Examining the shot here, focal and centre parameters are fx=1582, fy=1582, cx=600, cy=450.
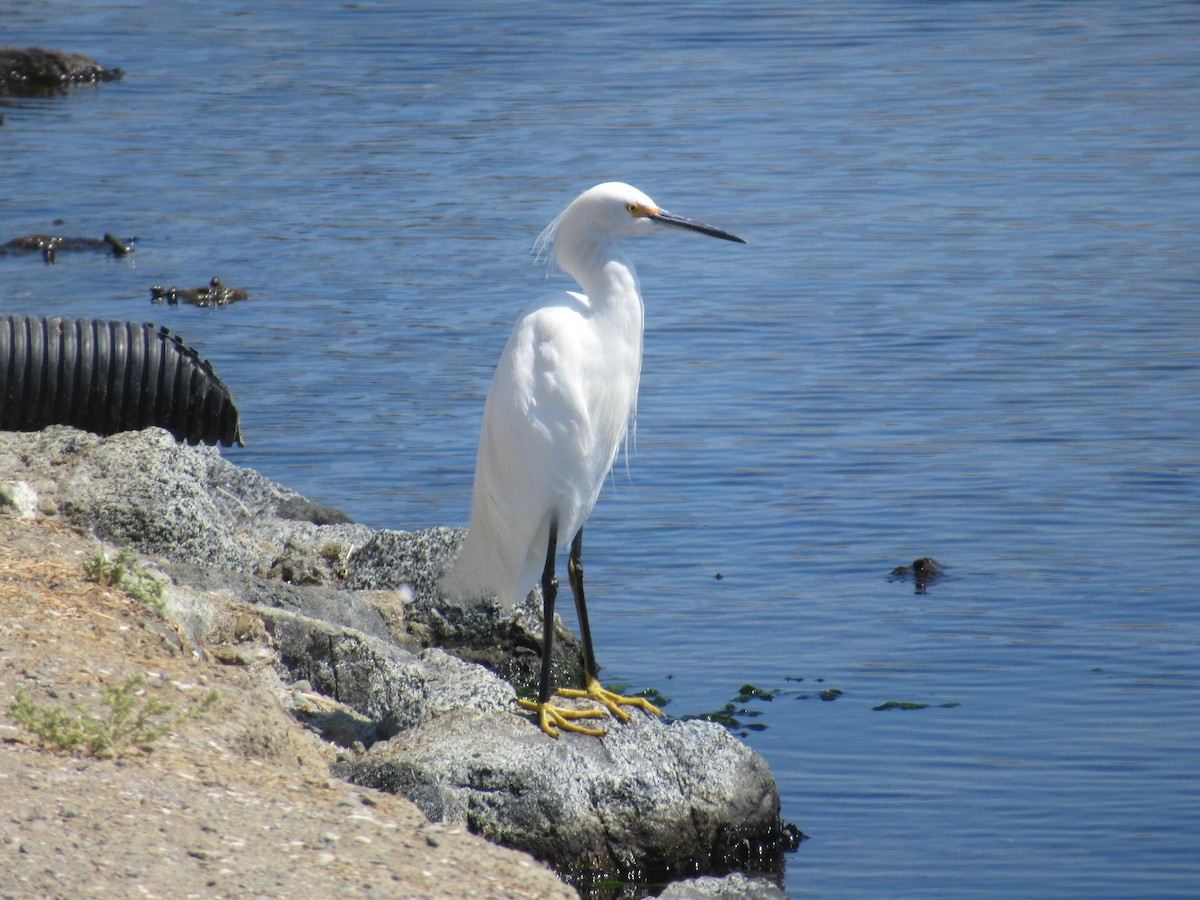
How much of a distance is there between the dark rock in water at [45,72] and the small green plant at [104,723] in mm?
23036

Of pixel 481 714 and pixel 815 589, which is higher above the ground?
pixel 481 714

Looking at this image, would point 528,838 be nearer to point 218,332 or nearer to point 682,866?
point 682,866

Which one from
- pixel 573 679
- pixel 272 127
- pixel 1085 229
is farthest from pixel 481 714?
pixel 272 127

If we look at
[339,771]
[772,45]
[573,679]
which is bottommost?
[573,679]

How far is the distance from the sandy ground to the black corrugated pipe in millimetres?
3501

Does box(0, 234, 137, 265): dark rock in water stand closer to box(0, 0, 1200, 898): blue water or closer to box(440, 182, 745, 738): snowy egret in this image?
box(0, 0, 1200, 898): blue water

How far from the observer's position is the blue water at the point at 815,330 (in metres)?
6.79

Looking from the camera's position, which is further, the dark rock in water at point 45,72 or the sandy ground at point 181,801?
the dark rock in water at point 45,72

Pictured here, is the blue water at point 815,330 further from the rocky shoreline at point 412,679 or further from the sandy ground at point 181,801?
the sandy ground at point 181,801

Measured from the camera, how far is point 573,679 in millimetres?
7305

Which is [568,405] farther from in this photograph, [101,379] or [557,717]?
[101,379]

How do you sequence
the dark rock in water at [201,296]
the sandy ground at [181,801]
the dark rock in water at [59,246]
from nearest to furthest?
the sandy ground at [181,801] < the dark rock in water at [201,296] < the dark rock in water at [59,246]

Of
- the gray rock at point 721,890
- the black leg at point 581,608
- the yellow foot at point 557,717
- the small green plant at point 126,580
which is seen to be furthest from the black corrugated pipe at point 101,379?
the gray rock at point 721,890

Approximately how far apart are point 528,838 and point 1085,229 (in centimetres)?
1162
